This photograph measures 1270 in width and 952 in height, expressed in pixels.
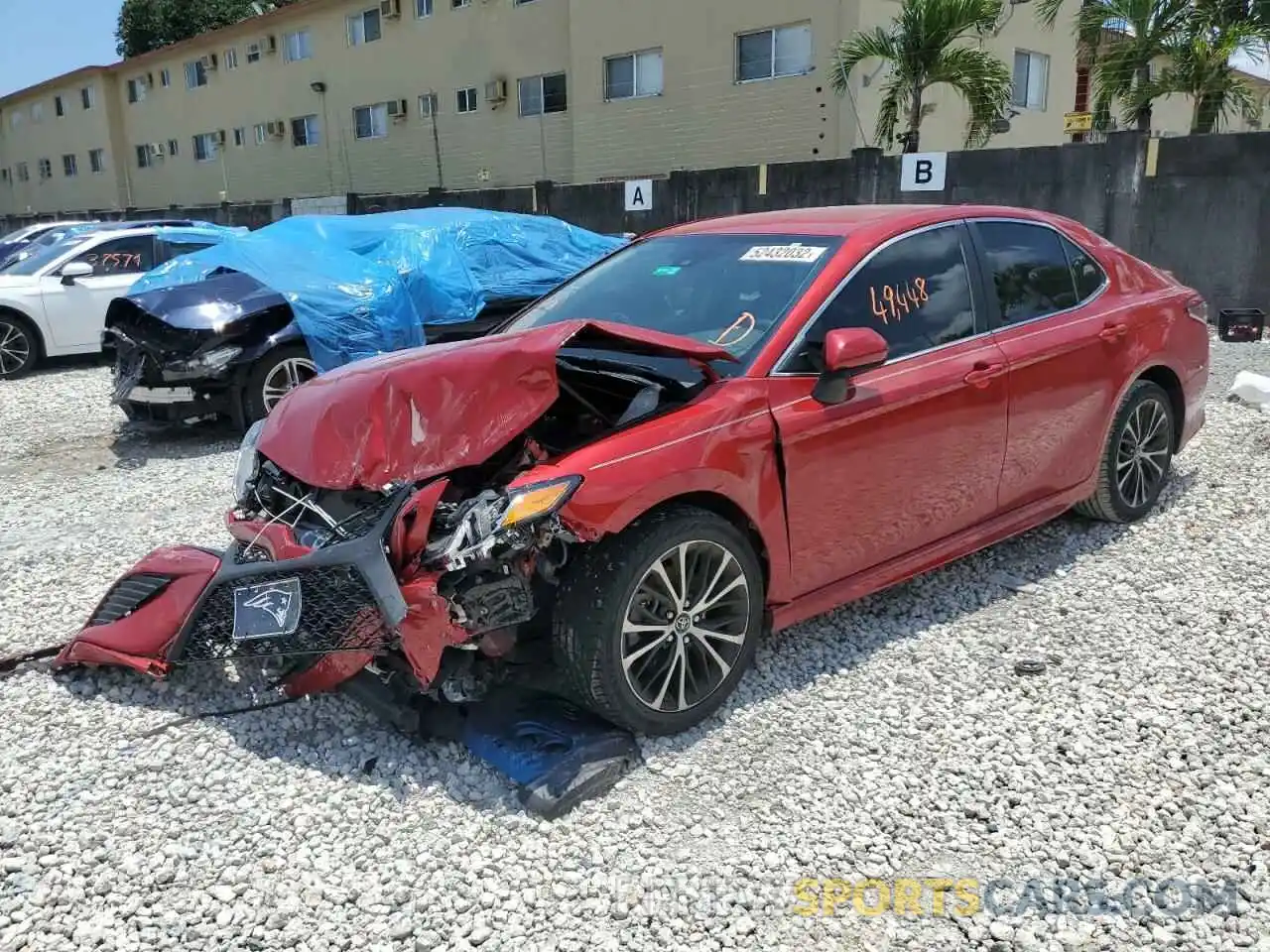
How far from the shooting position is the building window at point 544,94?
2317 centimetres

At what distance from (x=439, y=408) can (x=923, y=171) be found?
11.4m

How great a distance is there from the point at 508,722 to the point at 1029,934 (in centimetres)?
166

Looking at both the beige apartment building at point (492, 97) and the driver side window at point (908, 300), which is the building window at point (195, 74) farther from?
the driver side window at point (908, 300)

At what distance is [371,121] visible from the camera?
28.5 meters

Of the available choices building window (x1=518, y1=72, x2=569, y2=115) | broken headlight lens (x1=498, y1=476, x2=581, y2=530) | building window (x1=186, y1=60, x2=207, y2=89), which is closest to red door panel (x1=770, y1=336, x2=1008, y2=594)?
broken headlight lens (x1=498, y1=476, x2=581, y2=530)

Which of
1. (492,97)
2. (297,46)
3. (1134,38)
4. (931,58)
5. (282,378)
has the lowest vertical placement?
(282,378)

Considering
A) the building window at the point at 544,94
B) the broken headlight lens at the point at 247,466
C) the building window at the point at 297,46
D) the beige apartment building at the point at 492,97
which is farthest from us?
the building window at the point at 297,46

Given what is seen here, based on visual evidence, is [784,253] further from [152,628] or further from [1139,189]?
[1139,189]

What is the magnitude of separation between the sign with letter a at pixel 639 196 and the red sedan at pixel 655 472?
37.9 feet

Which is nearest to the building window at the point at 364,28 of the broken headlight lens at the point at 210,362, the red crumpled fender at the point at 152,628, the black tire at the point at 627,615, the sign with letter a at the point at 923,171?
the sign with letter a at the point at 923,171

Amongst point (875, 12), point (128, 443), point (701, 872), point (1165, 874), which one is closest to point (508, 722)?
point (701, 872)

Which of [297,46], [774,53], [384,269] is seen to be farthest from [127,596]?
[297,46]

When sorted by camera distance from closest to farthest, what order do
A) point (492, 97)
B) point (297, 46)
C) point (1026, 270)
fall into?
point (1026, 270) < point (492, 97) < point (297, 46)

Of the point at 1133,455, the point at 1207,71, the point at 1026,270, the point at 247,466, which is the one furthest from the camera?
the point at 1207,71
